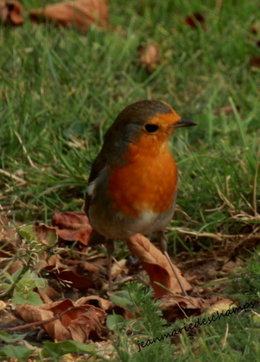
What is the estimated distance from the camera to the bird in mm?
4328

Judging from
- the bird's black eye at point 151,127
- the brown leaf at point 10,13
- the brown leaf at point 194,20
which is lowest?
the brown leaf at point 10,13

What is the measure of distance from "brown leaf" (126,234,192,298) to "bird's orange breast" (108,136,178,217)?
26 centimetres

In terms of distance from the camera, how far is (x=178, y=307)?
3977 millimetres

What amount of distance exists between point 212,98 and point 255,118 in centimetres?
34

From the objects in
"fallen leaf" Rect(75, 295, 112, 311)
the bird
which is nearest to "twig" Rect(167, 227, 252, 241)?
the bird

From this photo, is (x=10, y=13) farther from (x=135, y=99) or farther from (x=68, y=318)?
(x=68, y=318)

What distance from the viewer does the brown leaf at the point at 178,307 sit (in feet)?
13.0

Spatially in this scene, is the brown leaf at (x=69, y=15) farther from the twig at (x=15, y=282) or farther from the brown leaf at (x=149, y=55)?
the twig at (x=15, y=282)

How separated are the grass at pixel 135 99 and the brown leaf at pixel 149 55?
6 centimetres

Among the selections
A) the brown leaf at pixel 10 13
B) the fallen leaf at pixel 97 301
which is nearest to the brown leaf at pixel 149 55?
the brown leaf at pixel 10 13

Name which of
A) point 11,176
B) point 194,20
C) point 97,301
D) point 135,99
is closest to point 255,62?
point 194,20

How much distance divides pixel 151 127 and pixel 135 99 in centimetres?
172

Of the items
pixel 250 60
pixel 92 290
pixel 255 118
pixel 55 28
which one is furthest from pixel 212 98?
pixel 92 290

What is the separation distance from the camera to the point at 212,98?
6215 mm
